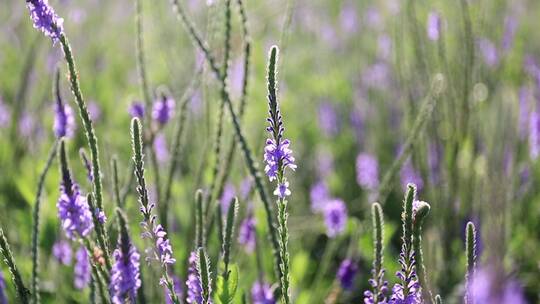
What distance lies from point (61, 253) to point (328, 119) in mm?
1945

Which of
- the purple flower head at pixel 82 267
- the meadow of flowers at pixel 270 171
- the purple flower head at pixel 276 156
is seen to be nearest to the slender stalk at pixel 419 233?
the meadow of flowers at pixel 270 171

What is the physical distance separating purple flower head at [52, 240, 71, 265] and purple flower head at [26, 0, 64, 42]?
98 cm

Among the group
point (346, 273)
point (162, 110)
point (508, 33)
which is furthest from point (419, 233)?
point (508, 33)

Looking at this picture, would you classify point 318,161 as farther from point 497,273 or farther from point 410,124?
point 497,273

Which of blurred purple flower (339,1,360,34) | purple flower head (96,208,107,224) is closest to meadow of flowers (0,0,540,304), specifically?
purple flower head (96,208,107,224)

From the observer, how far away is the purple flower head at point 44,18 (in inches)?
44.8

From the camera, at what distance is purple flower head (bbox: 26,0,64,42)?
1.14 metres

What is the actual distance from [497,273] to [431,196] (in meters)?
1.65

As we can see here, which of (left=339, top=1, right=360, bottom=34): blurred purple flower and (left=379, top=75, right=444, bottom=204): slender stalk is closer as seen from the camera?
(left=379, top=75, right=444, bottom=204): slender stalk

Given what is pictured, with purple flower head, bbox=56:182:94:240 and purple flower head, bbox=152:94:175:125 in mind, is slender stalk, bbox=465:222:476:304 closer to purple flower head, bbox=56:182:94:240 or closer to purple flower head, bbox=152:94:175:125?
purple flower head, bbox=56:182:94:240

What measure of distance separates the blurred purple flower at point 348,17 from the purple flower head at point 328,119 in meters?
1.73

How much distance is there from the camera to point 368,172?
9.66 ft

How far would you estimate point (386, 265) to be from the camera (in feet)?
7.70

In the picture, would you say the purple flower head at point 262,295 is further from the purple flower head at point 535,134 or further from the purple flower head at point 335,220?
the purple flower head at point 535,134
